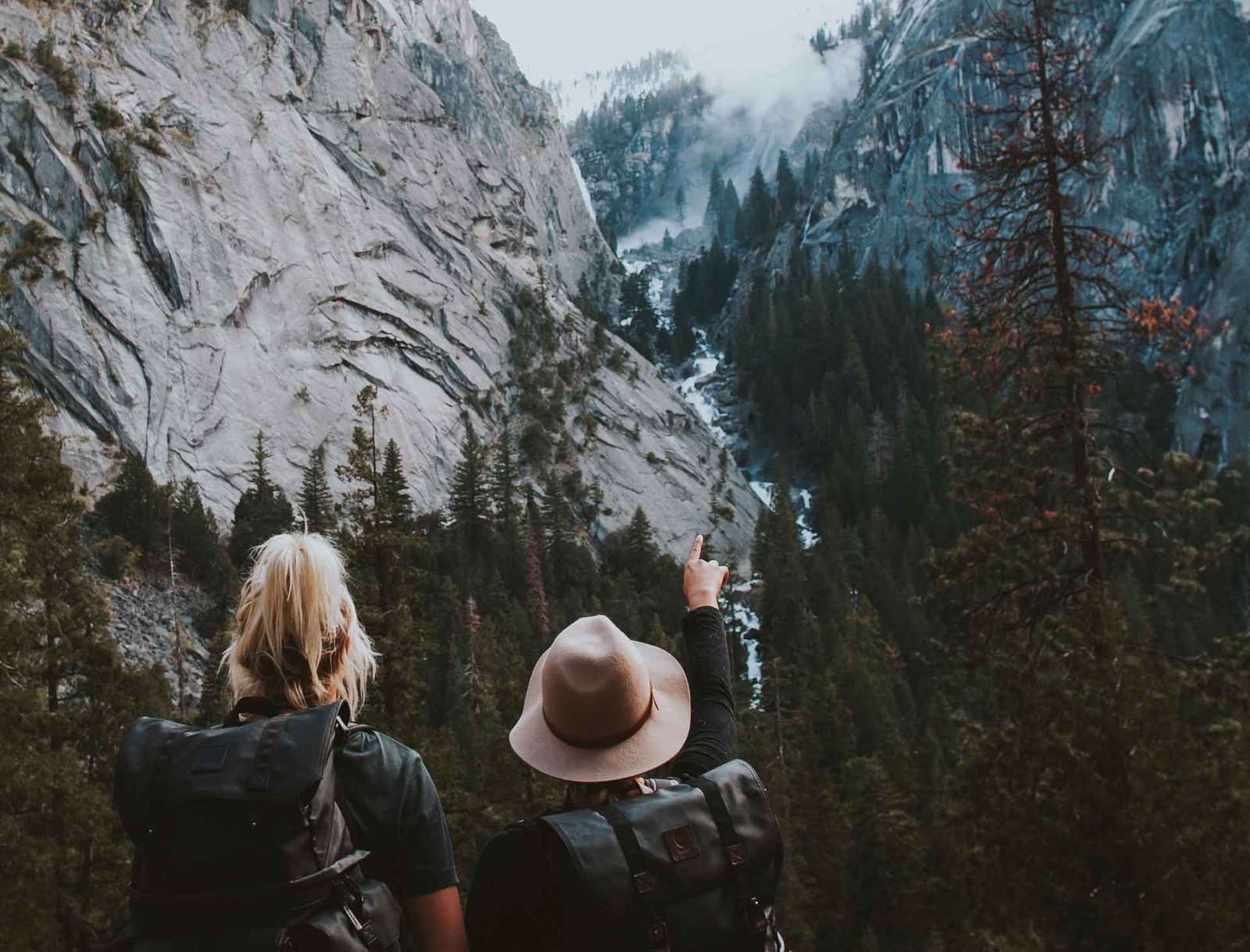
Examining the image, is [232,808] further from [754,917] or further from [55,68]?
[55,68]

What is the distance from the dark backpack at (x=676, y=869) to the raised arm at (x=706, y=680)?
584 mm

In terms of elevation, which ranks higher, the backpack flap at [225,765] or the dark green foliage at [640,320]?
the dark green foliage at [640,320]

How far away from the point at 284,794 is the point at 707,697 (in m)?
1.55

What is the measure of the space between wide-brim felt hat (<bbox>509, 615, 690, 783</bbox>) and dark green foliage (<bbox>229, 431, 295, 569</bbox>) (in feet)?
160

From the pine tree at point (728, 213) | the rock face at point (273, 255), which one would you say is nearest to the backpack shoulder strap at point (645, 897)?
the rock face at point (273, 255)

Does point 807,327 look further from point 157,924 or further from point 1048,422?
point 157,924

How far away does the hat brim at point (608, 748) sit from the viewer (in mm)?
2791

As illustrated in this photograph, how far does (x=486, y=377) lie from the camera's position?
268 ft

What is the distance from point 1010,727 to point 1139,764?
124 centimetres

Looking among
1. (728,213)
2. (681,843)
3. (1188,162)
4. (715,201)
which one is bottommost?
(681,843)

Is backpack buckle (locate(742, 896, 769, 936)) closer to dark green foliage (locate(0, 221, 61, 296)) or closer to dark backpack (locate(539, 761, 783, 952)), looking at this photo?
dark backpack (locate(539, 761, 783, 952))

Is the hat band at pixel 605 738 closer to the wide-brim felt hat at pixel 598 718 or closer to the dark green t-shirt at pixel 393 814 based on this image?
the wide-brim felt hat at pixel 598 718

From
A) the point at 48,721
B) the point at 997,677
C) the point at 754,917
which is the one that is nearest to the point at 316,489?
the point at 48,721

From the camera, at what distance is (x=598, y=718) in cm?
281
